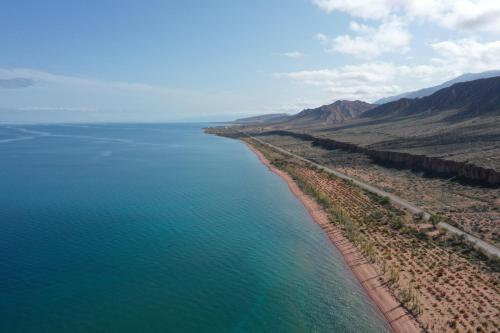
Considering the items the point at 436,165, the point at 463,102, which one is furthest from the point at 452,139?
the point at 463,102

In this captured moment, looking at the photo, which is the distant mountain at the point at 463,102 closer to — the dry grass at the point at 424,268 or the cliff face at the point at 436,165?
the cliff face at the point at 436,165

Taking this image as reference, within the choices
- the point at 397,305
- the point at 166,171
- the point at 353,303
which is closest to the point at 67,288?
the point at 353,303

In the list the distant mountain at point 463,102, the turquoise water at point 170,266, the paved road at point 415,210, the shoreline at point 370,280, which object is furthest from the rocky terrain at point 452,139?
the turquoise water at point 170,266

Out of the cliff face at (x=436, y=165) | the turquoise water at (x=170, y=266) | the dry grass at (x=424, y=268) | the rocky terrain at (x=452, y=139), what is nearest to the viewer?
the dry grass at (x=424, y=268)

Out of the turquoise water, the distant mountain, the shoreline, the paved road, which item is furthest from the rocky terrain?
the turquoise water

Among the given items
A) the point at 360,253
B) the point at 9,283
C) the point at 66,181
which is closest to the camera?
the point at 9,283

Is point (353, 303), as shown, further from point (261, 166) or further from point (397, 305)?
point (261, 166)

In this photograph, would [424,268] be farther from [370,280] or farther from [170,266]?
[170,266]
